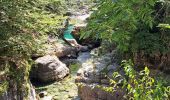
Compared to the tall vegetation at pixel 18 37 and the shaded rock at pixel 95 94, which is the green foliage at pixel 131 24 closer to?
the shaded rock at pixel 95 94

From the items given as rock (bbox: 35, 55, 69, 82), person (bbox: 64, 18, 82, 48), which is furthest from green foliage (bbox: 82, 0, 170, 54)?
person (bbox: 64, 18, 82, 48)

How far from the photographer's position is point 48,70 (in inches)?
441

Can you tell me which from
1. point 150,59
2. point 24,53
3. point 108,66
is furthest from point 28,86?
point 150,59

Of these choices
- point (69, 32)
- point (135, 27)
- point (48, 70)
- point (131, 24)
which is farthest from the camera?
point (69, 32)

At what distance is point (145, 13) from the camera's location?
20.1 ft

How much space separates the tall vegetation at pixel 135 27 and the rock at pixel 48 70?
11.7 ft

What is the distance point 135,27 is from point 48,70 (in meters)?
5.58

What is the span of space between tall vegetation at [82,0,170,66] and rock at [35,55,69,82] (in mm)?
3573

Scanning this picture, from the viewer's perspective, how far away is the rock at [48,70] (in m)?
11.2

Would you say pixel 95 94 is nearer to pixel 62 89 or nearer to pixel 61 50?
pixel 62 89

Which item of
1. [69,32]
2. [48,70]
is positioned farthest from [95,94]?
[69,32]

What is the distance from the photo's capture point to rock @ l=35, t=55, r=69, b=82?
11.2 metres

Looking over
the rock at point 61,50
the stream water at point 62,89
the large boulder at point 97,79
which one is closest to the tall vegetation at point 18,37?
the large boulder at point 97,79

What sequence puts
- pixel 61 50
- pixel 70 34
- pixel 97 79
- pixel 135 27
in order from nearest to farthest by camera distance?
pixel 135 27 → pixel 97 79 → pixel 61 50 → pixel 70 34
